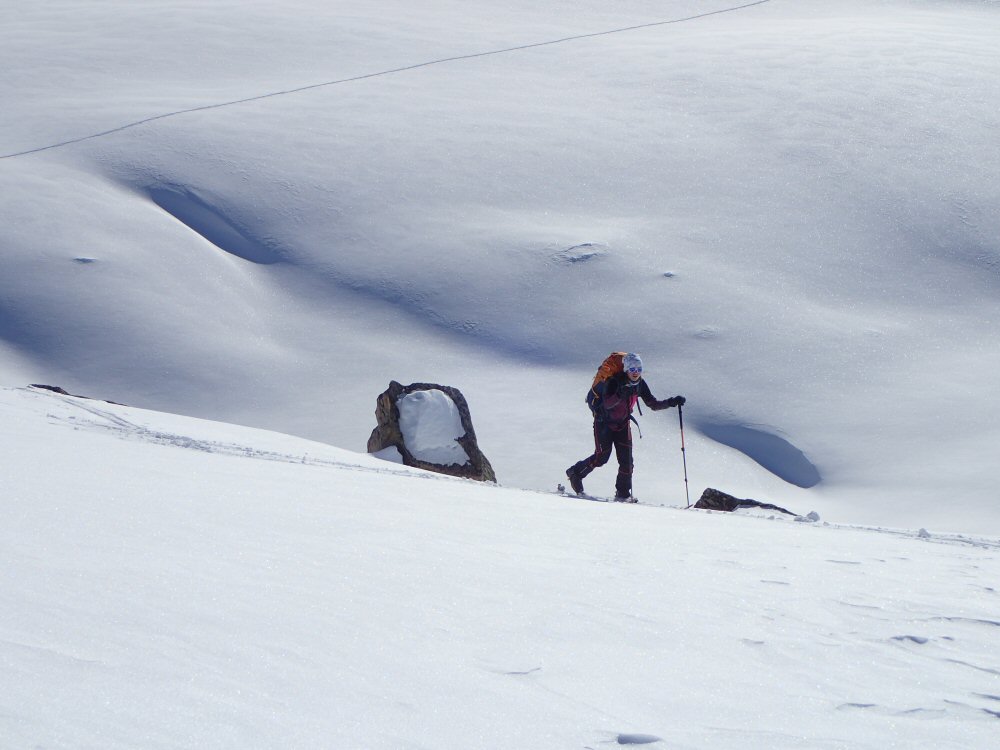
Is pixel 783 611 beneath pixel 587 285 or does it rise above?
beneath

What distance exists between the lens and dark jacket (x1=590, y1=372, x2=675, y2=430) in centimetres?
860

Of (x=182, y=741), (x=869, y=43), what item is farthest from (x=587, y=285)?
(x=182, y=741)

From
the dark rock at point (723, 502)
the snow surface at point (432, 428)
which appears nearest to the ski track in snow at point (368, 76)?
the snow surface at point (432, 428)

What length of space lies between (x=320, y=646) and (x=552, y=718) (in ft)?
2.06

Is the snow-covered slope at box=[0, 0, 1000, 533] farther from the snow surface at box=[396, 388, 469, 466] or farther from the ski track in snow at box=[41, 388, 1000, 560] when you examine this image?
the ski track in snow at box=[41, 388, 1000, 560]

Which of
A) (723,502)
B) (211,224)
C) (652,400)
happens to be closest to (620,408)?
(652,400)

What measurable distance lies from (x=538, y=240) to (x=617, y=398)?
33.8 ft

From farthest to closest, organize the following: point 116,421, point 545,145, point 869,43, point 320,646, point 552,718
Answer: point 869,43
point 545,145
point 116,421
point 320,646
point 552,718

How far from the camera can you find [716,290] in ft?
57.4

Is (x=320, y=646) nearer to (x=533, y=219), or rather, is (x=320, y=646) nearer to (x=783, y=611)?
(x=783, y=611)

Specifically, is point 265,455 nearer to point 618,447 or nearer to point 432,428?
point 618,447

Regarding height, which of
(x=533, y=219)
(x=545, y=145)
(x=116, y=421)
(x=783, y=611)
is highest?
(x=545, y=145)

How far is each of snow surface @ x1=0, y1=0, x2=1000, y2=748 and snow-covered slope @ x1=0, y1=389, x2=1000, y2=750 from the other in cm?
2

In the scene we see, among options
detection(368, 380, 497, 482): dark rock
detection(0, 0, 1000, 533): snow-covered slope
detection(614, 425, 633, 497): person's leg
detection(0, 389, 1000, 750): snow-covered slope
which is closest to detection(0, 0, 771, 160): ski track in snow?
detection(0, 0, 1000, 533): snow-covered slope
